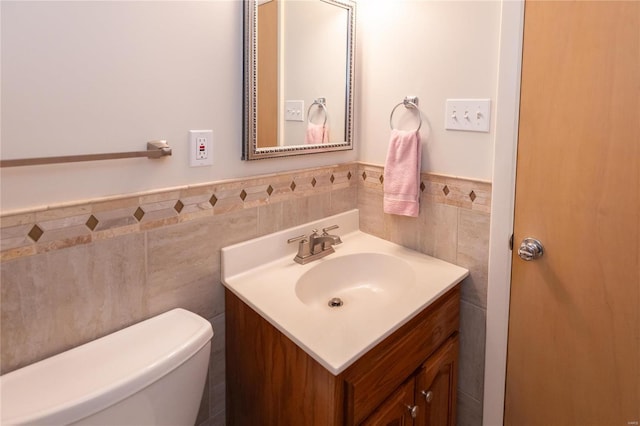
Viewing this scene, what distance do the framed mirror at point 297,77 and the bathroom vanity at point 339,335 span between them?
1.11 ft

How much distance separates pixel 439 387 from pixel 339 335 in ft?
1.88

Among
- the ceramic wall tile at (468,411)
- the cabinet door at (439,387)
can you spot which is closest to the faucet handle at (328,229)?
the cabinet door at (439,387)

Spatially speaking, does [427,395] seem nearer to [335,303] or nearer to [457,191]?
[335,303]

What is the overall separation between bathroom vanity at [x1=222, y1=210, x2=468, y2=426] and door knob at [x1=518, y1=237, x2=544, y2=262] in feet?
0.70

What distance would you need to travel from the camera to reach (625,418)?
114 cm

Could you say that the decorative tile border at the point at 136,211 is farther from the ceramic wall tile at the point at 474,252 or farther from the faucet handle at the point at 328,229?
the ceramic wall tile at the point at 474,252

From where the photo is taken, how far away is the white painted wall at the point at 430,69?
4.21 ft

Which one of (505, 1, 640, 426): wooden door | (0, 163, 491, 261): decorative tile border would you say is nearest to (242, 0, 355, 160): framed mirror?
(0, 163, 491, 261): decorative tile border

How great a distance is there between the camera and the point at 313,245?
1491 mm

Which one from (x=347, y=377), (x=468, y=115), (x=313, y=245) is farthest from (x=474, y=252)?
(x=347, y=377)

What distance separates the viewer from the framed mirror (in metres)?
1.27

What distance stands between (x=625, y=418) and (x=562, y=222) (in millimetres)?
597

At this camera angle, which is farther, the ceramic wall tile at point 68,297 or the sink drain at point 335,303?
the sink drain at point 335,303

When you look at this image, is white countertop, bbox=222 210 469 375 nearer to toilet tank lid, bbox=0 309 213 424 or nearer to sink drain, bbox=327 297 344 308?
sink drain, bbox=327 297 344 308
